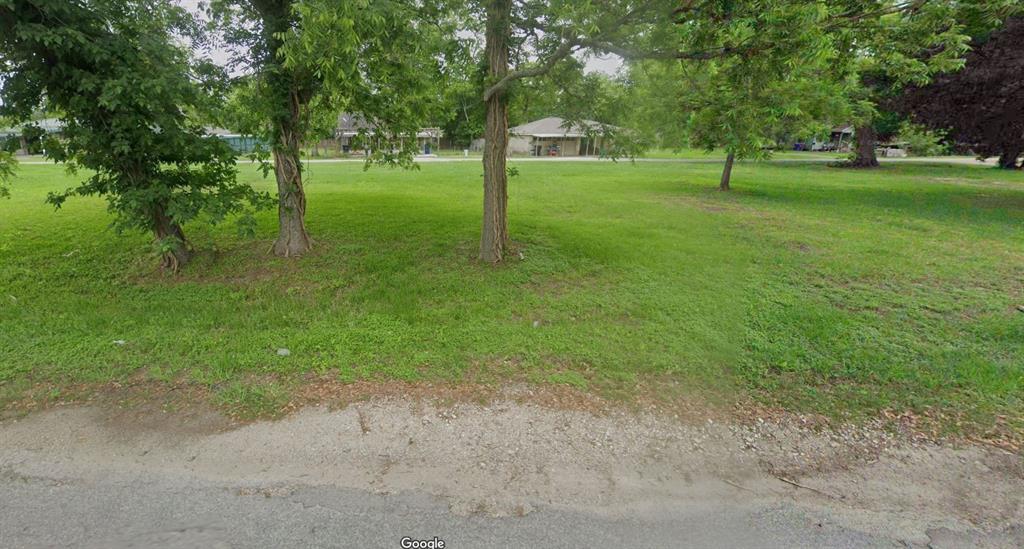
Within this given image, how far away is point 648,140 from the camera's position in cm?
675

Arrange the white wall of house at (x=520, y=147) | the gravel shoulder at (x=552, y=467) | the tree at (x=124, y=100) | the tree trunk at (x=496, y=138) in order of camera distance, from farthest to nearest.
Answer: the white wall of house at (x=520, y=147), the tree trunk at (x=496, y=138), the tree at (x=124, y=100), the gravel shoulder at (x=552, y=467)

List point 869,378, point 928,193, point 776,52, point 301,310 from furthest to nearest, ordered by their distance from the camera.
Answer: point 928,193
point 301,310
point 776,52
point 869,378

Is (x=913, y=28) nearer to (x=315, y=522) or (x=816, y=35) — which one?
(x=816, y=35)

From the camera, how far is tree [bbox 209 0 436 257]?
364 centimetres

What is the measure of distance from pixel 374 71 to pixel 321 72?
1.06 m

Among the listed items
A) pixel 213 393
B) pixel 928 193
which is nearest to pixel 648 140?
pixel 213 393

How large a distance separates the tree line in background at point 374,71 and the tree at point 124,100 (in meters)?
0.02

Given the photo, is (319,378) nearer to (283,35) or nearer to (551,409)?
(551,409)

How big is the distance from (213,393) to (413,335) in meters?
1.58

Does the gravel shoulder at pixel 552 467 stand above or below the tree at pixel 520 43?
below

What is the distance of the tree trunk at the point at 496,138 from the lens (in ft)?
18.8

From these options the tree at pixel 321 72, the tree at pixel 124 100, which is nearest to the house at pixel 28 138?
the tree at pixel 124 100

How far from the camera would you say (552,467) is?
8.77 ft

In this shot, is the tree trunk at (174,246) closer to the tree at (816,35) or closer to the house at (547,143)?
the tree at (816,35)
